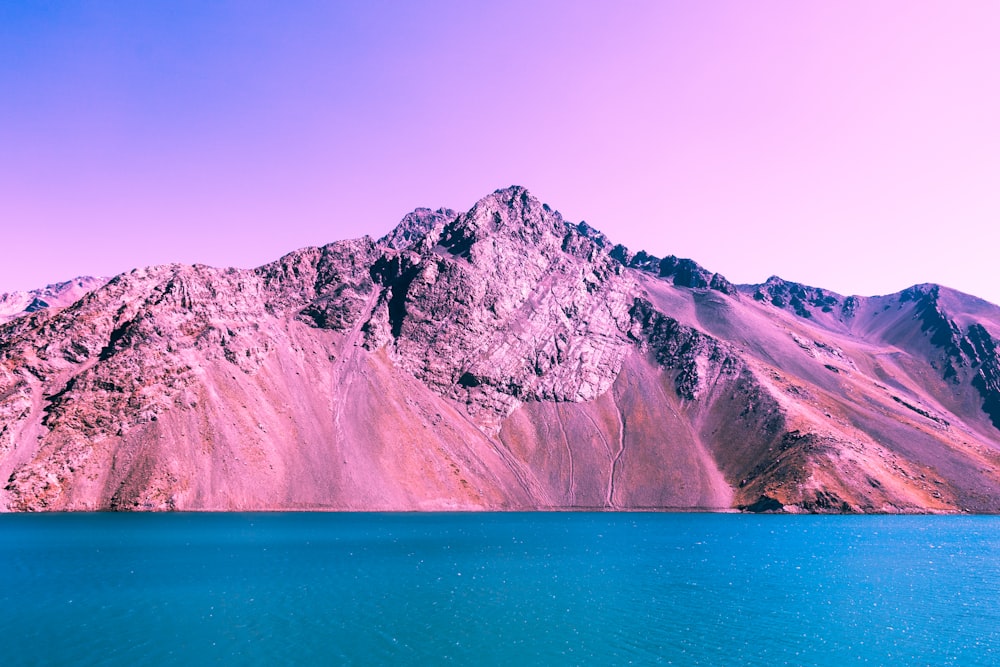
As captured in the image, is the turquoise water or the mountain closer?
the turquoise water

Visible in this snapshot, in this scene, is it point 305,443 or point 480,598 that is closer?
point 480,598

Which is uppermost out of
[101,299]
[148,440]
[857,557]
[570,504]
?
[101,299]

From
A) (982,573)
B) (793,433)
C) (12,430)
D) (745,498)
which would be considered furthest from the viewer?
(793,433)

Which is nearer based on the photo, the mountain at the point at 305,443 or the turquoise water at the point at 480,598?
the turquoise water at the point at 480,598

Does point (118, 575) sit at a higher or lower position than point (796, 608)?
lower

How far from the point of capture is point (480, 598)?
58562mm

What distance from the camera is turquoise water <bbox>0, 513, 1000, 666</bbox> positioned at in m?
42.3

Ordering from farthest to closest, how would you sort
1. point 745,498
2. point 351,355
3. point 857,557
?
point 351,355
point 745,498
point 857,557

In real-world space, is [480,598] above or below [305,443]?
above

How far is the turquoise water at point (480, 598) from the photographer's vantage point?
42.3 metres

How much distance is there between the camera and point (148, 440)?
5659 inches

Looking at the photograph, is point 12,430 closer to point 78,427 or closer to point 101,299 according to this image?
point 78,427

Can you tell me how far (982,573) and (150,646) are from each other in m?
88.2

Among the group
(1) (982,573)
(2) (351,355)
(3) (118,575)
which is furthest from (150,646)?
(2) (351,355)
